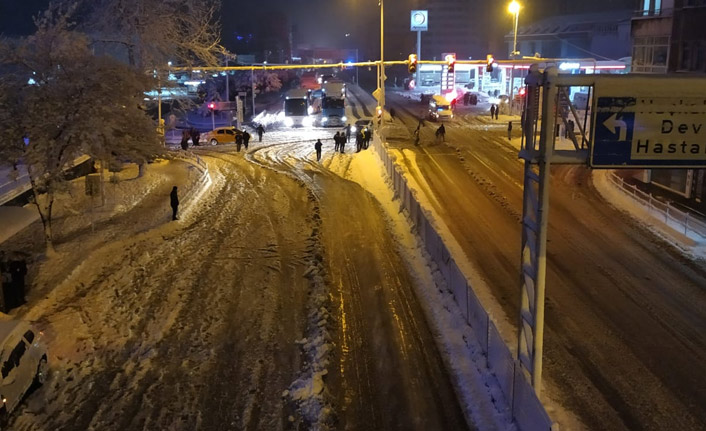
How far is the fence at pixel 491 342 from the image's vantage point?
841cm

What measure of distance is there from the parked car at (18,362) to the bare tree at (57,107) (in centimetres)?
777

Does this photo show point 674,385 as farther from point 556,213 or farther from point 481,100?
point 481,100

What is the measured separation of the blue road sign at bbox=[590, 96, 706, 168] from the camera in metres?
8.02

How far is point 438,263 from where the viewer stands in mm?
16406

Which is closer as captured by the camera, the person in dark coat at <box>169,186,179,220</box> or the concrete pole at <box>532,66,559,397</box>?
the concrete pole at <box>532,66,559,397</box>

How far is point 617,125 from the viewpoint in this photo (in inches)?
320

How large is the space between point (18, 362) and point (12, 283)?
16.8 ft

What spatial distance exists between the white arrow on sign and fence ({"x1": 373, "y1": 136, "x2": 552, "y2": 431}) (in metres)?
3.45

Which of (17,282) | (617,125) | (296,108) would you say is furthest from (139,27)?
(617,125)

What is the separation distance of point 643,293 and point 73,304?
1317 cm

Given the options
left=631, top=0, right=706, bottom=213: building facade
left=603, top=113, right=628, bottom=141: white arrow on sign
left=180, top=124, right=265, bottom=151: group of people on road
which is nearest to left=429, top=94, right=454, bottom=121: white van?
left=180, top=124, right=265, bottom=151: group of people on road

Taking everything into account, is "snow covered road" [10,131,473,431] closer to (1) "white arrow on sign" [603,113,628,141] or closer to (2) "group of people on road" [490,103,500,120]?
(1) "white arrow on sign" [603,113,628,141]

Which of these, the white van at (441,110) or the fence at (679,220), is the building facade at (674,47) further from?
the white van at (441,110)

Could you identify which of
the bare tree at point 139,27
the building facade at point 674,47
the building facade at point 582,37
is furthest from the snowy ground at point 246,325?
the building facade at point 582,37
